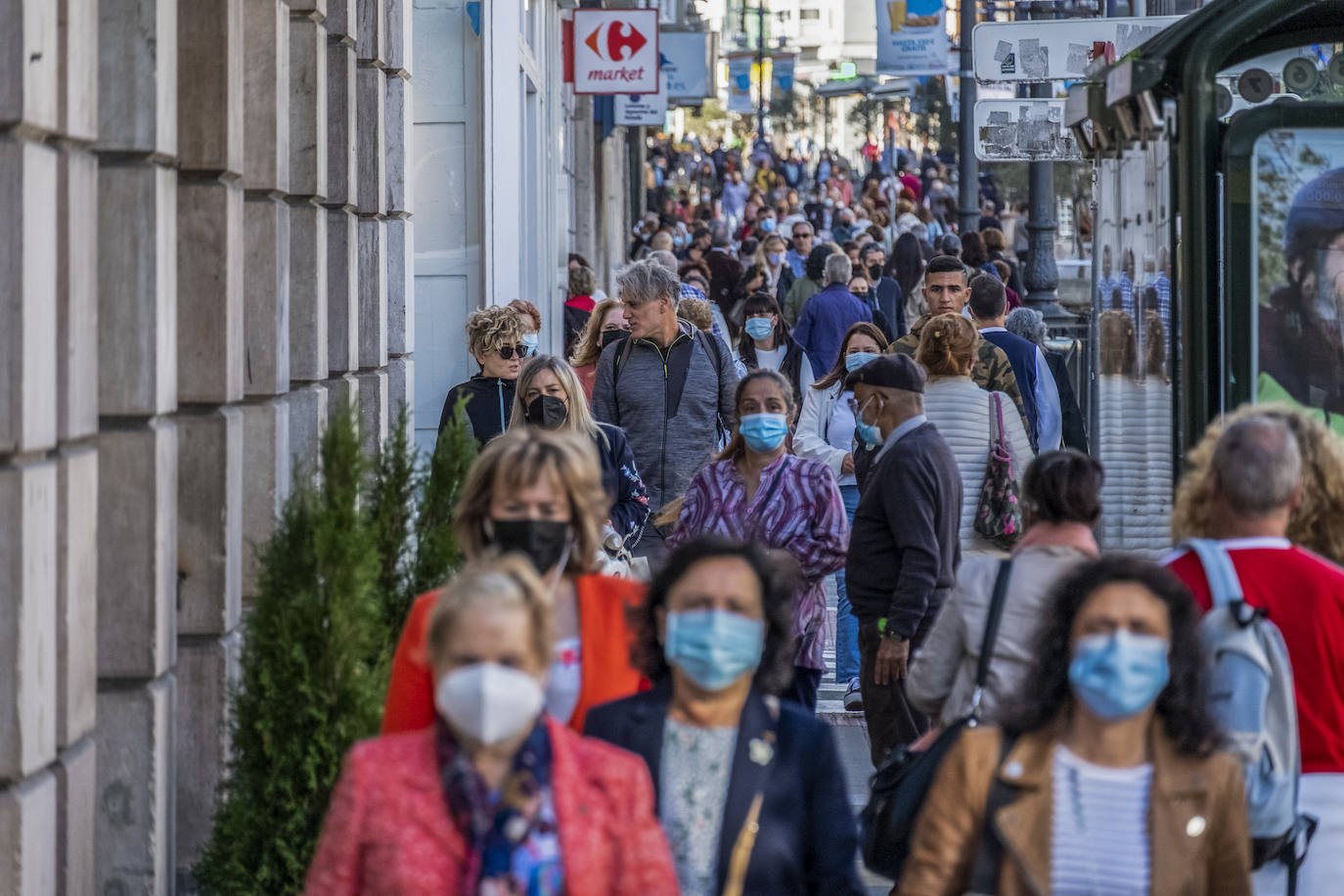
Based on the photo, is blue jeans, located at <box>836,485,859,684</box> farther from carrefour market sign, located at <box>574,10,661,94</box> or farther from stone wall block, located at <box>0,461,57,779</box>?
carrefour market sign, located at <box>574,10,661,94</box>

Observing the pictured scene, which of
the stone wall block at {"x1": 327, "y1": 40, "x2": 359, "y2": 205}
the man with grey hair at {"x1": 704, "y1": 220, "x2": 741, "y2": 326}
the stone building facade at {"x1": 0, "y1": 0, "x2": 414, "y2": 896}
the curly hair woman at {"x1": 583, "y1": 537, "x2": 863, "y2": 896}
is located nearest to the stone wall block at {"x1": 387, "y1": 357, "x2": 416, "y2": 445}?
the stone wall block at {"x1": 327, "y1": 40, "x2": 359, "y2": 205}

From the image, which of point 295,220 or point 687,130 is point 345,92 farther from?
point 687,130

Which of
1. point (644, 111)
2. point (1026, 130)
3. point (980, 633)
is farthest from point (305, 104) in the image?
point (644, 111)

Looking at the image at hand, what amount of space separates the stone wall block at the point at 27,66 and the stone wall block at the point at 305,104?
377 centimetres

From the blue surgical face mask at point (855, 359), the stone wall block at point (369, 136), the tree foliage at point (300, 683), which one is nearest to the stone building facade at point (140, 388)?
the tree foliage at point (300, 683)

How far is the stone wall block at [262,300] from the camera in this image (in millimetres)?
7562

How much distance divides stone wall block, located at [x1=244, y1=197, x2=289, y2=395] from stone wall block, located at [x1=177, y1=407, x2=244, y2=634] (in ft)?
2.75

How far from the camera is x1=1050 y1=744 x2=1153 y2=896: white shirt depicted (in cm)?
360

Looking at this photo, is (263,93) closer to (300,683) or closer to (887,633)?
(887,633)

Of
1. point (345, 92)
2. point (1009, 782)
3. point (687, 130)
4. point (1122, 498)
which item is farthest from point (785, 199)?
point (687, 130)

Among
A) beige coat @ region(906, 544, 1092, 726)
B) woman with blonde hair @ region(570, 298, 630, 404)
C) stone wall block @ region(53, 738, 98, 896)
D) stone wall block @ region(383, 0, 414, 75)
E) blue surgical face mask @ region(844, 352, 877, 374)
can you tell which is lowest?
stone wall block @ region(53, 738, 98, 896)

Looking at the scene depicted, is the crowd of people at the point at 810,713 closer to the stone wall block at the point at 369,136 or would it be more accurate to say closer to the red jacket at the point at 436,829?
the red jacket at the point at 436,829

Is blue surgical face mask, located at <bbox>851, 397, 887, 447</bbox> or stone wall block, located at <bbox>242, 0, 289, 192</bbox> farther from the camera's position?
blue surgical face mask, located at <bbox>851, 397, 887, 447</bbox>

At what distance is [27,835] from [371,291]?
5.93 meters
